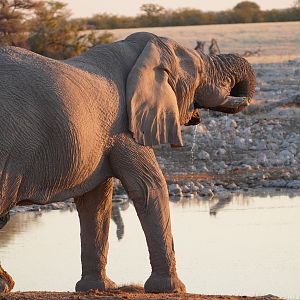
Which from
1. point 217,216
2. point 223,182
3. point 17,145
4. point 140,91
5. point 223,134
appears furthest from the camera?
point 223,134

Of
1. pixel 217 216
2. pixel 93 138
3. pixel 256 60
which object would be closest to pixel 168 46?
pixel 93 138

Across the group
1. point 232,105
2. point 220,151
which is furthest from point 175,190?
point 232,105

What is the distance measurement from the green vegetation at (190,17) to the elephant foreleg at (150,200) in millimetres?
35235

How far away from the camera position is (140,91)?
9.10 meters

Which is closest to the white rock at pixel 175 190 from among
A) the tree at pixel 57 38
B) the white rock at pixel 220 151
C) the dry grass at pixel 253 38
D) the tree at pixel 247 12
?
the white rock at pixel 220 151

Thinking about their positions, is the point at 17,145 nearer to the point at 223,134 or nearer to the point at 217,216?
the point at 217,216

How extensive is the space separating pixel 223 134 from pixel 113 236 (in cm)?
607

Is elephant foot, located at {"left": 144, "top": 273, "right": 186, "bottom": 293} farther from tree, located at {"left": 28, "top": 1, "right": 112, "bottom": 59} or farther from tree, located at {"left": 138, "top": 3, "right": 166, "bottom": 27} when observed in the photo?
tree, located at {"left": 138, "top": 3, "right": 166, "bottom": 27}

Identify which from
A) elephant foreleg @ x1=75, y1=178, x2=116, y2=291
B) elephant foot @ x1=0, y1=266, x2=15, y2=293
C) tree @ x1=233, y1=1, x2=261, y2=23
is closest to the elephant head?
elephant foreleg @ x1=75, y1=178, x2=116, y2=291

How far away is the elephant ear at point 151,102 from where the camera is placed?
29.7 feet

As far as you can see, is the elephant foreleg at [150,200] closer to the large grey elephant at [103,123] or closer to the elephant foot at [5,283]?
the large grey elephant at [103,123]

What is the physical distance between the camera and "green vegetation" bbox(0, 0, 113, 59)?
2639 centimetres

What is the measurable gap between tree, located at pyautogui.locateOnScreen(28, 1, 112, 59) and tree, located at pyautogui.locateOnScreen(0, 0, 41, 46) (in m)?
0.17

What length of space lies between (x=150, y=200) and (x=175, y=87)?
0.74 meters
